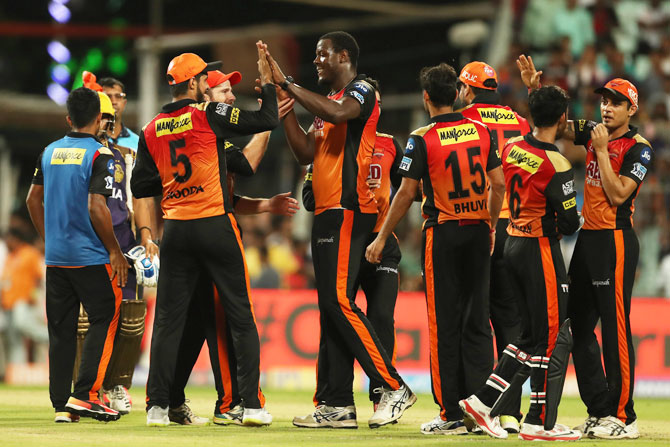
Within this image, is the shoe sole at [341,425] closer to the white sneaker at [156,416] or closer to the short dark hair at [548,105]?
the white sneaker at [156,416]

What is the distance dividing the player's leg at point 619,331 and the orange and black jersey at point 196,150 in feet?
8.75

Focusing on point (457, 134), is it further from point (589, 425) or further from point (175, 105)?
point (589, 425)

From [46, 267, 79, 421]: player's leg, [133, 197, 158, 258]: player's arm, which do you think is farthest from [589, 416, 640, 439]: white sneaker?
[133, 197, 158, 258]: player's arm

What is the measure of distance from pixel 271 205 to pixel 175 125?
43.5 inches

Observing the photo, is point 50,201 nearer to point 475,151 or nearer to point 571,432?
point 475,151

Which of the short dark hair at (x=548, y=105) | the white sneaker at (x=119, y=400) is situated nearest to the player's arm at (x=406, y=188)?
the short dark hair at (x=548, y=105)

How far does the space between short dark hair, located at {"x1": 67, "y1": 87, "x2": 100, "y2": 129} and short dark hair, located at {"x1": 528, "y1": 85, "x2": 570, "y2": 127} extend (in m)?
3.32

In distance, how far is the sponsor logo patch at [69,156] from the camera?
830 centimetres

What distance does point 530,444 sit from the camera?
7039 millimetres

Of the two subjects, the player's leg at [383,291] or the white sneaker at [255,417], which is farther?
the player's leg at [383,291]

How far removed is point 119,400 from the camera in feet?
30.8

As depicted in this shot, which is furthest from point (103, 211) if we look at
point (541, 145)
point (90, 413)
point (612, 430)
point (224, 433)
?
point (612, 430)

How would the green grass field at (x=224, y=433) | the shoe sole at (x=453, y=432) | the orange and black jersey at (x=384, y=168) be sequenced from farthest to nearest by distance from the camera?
the orange and black jersey at (x=384, y=168), the shoe sole at (x=453, y=432), the green grass field at (x=224, y=433)

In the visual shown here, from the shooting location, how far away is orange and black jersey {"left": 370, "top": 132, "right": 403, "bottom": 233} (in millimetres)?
8523
